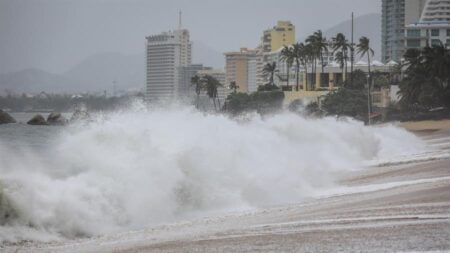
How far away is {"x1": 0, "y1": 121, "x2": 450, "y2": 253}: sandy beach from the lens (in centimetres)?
→ 1233

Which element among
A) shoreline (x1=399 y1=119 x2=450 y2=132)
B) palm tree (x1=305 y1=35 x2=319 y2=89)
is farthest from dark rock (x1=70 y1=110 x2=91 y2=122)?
palm tree (x1=305 y1=35 x2=319 y2=89)

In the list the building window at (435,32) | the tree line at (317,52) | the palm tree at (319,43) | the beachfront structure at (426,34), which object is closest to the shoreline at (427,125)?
the tree line at (317,52)

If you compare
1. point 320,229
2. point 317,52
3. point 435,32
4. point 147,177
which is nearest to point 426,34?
point 435,32

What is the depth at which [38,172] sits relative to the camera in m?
19.2

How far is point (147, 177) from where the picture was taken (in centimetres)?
1992

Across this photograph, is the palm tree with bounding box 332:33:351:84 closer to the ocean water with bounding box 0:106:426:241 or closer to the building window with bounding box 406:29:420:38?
the building window with bounding box 406:29:420:38

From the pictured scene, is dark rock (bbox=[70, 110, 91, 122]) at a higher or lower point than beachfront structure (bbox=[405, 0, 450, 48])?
lower

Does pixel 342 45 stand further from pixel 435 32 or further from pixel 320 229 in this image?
pixel 320 229

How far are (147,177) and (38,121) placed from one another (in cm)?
8567

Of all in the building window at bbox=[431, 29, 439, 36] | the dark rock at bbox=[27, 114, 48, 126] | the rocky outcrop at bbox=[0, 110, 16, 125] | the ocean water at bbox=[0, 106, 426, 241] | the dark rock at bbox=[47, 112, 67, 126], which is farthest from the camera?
the building window at bbox=[431, 29, 439, 36]

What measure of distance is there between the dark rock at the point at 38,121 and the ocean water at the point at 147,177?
72178mm

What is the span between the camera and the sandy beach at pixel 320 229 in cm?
1233

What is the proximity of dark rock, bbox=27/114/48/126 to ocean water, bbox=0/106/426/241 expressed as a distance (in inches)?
2842

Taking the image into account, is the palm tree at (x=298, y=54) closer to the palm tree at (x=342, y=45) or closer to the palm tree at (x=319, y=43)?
the palm tree at (x=319, y=43)
